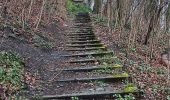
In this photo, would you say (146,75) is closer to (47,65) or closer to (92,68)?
(92,68)

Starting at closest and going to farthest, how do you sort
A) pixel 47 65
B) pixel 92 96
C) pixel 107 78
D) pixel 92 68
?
1. pixel 92 96
2. pixel 107 78
3. pixel 92 68
4. pixel 47 65

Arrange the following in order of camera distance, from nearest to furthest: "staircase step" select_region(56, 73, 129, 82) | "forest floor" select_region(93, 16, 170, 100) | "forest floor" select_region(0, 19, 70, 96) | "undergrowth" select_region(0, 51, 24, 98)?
"undergrowth" select_region(0, 51, 24, 98)
"forest floor" select_region(93, 16, 170, 100)
"forest floor" select_region(0, 19, 70, 96)
"staircase step" select_region(56, 73, 129, 82)

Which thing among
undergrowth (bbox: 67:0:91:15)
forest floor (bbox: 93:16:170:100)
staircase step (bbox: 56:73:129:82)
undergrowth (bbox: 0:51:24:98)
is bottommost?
forest floor (bbox: 93:16:170:100)

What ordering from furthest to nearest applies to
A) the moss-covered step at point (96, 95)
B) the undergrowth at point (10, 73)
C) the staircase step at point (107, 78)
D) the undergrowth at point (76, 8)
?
the undergrowth at point (76, 8) < the staircase step at point (107, 78) < the moss-covered step at point (96, 95) < the undergrowth at point (10, 73)

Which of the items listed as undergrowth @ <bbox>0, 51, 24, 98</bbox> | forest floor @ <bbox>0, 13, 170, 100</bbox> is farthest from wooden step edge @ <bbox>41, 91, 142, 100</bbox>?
undergrowth @ <bbox>0, 51, 24, 98</bbox>

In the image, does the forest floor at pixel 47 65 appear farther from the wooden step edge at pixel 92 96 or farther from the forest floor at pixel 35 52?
the wooden step edge at pixel 92 96

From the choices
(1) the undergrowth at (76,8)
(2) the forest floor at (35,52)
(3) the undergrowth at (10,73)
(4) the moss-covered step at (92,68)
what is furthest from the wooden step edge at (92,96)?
(1) the undergrowth at (76,8)

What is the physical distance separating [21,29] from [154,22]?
6292 millimetres

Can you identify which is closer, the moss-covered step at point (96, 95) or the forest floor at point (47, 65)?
the moss-covered step at point (96, 95)

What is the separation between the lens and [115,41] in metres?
13.2

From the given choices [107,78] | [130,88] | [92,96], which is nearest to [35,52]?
[107,78]

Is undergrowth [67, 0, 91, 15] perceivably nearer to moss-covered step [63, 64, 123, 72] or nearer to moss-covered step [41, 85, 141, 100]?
moss-covered step [63, 64, 123, 72]


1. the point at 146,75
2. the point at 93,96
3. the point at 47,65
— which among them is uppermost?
the point at 47,65

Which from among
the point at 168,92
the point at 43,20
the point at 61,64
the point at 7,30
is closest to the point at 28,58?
the point at 61,64
